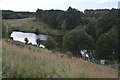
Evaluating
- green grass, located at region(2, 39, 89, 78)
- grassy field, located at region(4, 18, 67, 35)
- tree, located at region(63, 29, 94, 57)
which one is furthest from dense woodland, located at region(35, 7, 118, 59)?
green grass, located at region(2, 39, 89, 78)

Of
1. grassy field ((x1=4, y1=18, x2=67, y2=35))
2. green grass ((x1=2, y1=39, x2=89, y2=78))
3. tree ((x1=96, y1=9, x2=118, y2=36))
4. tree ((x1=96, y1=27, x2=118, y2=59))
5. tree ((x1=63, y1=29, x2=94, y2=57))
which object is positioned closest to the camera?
green grass ((x1=2, y1=39, x2=89, y2=78))

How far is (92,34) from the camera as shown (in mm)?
53375

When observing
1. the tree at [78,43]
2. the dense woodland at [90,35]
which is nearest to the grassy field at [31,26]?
the dense woodland at [90,35]

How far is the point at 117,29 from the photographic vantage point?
38.3 m

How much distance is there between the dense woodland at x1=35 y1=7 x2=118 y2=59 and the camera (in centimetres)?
3669

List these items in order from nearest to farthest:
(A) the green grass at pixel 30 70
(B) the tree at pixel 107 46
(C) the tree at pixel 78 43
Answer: (A) the green grass at pixel 30 70 < (B) the tree at pixel 107 46 < (C) the tree at pixel 78 43

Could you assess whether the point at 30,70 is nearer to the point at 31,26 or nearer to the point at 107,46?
the point at 107,46

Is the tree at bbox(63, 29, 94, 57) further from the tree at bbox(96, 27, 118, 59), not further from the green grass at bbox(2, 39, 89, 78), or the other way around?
the green grass at bbox(2, 39, 89, 78)

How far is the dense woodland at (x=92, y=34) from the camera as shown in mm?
36688

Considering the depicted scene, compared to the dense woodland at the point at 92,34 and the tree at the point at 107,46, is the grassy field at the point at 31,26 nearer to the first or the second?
the dense woodland at the point at 92,34

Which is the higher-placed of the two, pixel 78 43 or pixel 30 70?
pixel 30 70

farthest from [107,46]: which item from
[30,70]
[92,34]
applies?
[30,70]

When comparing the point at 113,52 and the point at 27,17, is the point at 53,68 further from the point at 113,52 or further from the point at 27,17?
the point at 27,17

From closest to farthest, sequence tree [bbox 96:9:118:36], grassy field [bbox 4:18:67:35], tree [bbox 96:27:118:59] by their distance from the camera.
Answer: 1. tree [bbox 96:27:118:59]
2. tree [bbox 96:9:118:36]
3. grassy field [bbox 4:18:67:35]
